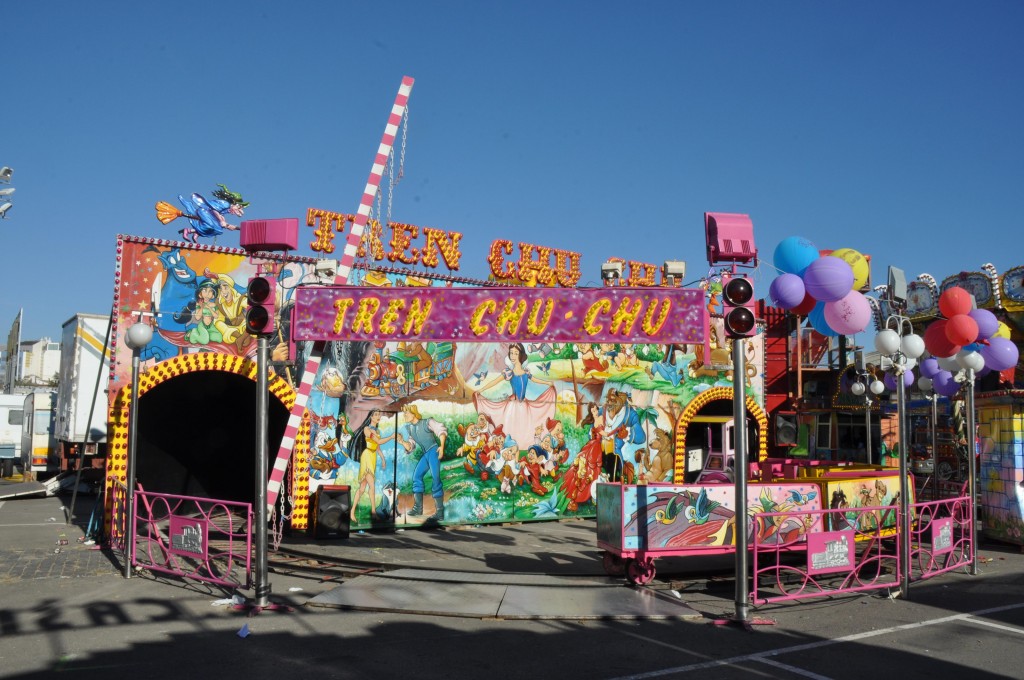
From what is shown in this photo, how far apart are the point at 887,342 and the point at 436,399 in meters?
9.64

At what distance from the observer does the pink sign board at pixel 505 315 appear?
36.7ft

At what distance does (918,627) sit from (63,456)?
24.4m

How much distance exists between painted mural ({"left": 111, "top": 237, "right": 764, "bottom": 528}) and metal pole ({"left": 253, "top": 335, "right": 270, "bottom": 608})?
14.5 feet

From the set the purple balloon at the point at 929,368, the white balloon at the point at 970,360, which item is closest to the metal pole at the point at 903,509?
the white balloon at the point at 970,360

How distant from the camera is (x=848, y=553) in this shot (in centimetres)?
1088

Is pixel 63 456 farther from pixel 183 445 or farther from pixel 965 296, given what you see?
pixel 965 296

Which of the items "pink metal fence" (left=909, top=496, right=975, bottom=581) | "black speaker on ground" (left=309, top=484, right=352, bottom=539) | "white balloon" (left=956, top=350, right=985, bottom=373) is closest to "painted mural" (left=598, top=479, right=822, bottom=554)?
"pink metal fence" (left=909, top=496, right=975, bottom=581)

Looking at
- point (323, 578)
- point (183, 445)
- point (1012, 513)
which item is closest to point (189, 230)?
point (183, 445)

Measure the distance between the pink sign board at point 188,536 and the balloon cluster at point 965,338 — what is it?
487 inches

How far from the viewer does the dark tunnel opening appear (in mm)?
18531

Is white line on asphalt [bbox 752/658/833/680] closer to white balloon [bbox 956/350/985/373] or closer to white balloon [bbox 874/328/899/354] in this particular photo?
white balloon [bbox 874/328/899/354]

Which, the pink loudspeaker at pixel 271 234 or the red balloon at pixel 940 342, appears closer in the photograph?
the pink loudspeaker at pixel 271 234

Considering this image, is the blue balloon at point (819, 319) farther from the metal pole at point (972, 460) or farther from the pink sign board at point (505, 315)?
the metal pole at point (972, 460)

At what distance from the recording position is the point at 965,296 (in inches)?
549
